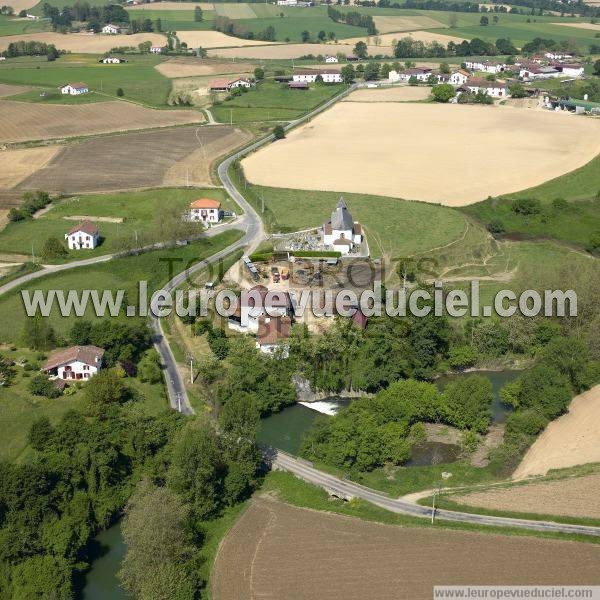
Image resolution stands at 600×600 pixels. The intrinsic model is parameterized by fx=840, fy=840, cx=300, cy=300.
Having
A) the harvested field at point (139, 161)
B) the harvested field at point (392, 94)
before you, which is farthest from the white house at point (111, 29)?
the harvested field at point (139, 161)

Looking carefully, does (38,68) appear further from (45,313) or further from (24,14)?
(45,313)

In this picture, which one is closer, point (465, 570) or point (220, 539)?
point (465, 570)

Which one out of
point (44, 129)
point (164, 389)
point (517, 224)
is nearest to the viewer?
point (164, 389)

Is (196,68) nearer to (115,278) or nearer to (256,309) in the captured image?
(115,278)

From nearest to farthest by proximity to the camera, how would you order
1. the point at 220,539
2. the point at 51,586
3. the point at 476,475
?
1. the point at 51,586
2. the point at 220,539
3. the point at 476,475

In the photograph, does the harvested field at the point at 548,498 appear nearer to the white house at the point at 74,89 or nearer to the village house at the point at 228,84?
the village house at the point at 228,84

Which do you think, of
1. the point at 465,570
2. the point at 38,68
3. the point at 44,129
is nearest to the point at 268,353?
the point at 465,570

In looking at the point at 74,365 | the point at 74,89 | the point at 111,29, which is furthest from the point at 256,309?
the point at 111,29
